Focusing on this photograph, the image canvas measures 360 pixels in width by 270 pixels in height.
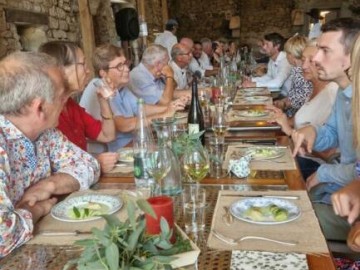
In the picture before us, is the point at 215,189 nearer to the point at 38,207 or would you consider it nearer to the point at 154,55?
the point at 38,207

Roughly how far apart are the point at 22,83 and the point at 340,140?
1.50 m

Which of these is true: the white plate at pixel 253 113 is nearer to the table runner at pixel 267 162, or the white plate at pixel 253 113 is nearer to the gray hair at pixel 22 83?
the table runner at pixel 267 162

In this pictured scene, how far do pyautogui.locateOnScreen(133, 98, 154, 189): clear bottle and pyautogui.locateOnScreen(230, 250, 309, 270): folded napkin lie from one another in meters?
0.53

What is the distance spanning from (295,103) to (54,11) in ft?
9.45

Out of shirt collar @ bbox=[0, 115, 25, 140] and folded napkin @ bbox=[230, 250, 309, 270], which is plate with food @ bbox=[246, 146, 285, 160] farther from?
shirt collar @ bbox=[0, 115, 25, 140]

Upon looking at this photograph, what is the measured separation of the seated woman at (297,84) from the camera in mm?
3464

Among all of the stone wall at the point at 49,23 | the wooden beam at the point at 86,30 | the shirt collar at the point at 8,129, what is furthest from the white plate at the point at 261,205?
the wooden beam at the point at 86,30

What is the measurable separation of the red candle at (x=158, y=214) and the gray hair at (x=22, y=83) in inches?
21.5

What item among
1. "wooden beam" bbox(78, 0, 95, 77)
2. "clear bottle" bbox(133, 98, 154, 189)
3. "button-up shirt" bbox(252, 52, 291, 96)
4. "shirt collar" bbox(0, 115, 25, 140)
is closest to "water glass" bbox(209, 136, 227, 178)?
"clear bottle" bbox(133, 98, 154, 189)

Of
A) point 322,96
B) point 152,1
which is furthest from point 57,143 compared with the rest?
point 152,1

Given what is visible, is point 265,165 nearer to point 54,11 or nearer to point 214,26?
point 54,11

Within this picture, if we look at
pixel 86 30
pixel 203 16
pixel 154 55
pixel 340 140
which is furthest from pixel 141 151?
pixel 203 16

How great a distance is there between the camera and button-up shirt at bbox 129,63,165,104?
12.1ft

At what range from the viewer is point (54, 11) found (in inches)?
182
